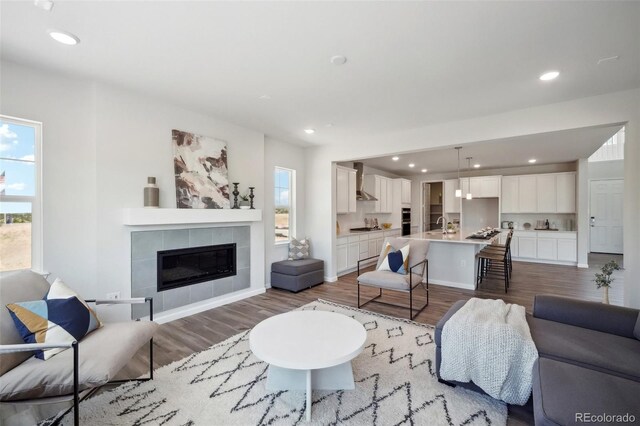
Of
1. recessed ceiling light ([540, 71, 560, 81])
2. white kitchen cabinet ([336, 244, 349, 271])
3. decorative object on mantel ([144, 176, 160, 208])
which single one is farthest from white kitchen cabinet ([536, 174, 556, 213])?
decorative object on mantel ([144, 176, 160, 208])

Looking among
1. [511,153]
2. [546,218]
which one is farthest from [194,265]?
[546,218]

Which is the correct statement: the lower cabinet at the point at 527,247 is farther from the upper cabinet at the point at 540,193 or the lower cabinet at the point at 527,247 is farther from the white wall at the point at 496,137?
the white wall at the point at 496,137

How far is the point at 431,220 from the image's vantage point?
977cm

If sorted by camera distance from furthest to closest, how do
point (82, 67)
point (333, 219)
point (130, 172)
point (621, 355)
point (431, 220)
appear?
point (431, 220) → point (333, 219) → point (130, 172) → point (82, 67) → point (621, 355)

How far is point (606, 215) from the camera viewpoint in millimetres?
8164

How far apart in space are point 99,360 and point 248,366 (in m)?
1.11

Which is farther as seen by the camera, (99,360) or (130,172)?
(130,172)

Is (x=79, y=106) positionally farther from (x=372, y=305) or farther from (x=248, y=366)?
(x=372, y=305)

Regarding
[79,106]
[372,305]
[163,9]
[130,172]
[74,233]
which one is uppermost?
[163,9]

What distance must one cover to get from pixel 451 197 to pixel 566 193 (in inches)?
104

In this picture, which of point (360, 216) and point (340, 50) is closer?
point (340, 50)

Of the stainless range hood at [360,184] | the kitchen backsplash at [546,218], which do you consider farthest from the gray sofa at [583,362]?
the kitchen backsplash at [546,218]

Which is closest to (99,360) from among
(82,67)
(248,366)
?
(248,366)

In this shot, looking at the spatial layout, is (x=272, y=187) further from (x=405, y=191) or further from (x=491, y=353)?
(x=405, y=191)
